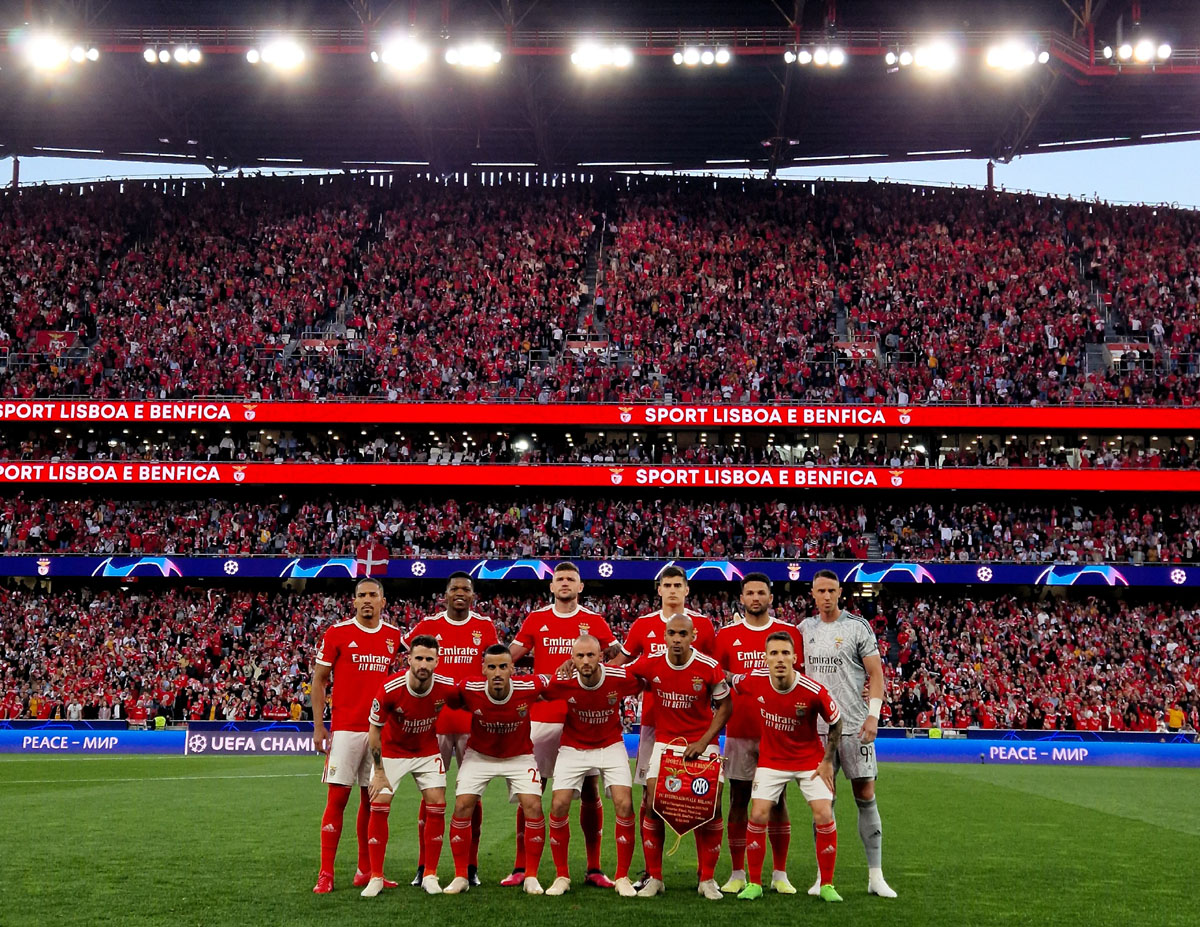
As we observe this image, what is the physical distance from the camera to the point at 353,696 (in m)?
10.5

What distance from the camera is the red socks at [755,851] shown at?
9.58 m

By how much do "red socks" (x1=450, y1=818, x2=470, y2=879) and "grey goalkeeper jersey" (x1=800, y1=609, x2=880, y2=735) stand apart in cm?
329

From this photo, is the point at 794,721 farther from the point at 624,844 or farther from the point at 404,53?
the point at 404,53

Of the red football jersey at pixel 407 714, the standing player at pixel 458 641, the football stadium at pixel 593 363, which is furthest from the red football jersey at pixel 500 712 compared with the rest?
the football stadium at pixel 593 363

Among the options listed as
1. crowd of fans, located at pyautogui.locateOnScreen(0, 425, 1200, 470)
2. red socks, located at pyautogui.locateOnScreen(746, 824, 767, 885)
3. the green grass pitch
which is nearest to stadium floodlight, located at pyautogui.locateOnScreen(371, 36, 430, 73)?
crowd of fans, located at pyautogui.locateOnScreen(0, 425, 1200, 470)

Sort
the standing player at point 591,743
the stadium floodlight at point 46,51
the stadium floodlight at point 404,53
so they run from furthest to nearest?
1. the stadium floodlight at point 46,51
2. the stadium floodlight at point 404,53
3. the standing player at point 591,743

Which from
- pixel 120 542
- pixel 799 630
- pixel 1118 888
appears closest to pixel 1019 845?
pixel 1118 888

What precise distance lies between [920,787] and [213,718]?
21.7 meters

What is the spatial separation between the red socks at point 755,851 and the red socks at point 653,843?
75 centimetres

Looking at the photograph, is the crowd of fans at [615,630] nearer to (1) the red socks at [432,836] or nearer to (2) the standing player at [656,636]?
(2) the standing player at [656,636]

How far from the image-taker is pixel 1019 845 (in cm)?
1352

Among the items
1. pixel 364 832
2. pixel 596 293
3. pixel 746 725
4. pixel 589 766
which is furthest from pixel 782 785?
pixel 596 293

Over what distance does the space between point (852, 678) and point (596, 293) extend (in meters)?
38.8

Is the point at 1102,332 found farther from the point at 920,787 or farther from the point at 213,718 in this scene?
the point at 213,718
